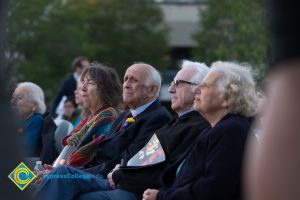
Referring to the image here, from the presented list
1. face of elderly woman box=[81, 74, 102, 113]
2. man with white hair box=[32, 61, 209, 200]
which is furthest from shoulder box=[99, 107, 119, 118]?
man with white hair box=[32, 61, 209, 200]

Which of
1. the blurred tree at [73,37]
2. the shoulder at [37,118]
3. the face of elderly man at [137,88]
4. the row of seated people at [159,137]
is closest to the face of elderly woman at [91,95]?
the row of seated people at [159,137]

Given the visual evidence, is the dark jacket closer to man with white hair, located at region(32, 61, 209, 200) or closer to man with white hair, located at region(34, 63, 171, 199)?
man with white hair, located at region(34, 63, 171, 199)

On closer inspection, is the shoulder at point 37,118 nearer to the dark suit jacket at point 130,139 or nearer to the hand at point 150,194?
the dark suit jacket at point 130,139

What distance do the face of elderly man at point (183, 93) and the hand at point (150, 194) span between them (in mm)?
1070

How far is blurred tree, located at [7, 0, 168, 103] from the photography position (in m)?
47.9

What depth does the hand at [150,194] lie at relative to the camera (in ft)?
18.3

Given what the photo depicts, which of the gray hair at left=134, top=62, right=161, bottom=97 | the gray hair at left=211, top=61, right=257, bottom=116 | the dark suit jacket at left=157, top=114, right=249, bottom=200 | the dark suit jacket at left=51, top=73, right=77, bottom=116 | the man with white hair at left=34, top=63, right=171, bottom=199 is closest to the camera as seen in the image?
the dark suit jacket at left=157, top=114, right=249, bottom=200

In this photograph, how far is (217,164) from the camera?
5.01m

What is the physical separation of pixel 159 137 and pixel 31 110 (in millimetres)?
2991

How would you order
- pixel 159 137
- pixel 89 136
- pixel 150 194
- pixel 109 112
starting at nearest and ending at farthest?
pixel 150 194, pixel 159 137, pixel 89 136, pixel 109 112

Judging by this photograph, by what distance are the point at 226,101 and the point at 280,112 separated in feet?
12.2

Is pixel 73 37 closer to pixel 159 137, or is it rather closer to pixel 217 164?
pixel 159 137

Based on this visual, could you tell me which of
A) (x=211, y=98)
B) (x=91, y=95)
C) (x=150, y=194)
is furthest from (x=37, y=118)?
(x=211, y=98)

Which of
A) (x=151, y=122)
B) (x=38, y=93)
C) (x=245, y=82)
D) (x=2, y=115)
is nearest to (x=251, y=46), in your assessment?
(x=38, y=93)
